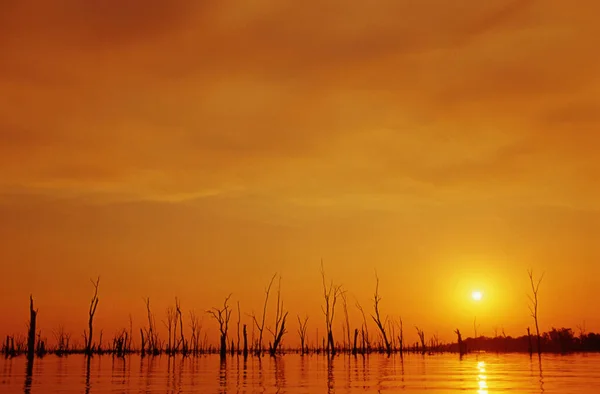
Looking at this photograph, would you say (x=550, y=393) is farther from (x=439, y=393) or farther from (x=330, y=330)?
(x=330, y=330)

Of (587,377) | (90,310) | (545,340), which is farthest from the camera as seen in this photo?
(545,340)

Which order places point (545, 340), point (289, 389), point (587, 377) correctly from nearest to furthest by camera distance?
point (289, 389), point (587, 377), point (545, 340)

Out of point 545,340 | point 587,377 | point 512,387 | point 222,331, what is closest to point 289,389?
point 512,387

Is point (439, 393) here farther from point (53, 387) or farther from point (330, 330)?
point (330, 330)

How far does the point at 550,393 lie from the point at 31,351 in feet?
163

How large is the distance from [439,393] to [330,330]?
5713cm

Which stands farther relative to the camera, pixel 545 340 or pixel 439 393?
pixel 545 340

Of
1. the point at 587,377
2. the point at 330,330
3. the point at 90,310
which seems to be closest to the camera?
the point at 587,377

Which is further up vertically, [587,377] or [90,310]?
[90,310]

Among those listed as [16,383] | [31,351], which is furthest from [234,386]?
[31,351]

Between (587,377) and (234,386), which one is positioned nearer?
(234,386)

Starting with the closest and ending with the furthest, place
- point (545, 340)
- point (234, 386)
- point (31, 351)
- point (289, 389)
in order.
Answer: point (289, 389) → point (234, 386) → point (31, 351) → point (545, 340)

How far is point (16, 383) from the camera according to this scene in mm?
26766

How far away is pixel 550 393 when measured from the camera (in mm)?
21406
